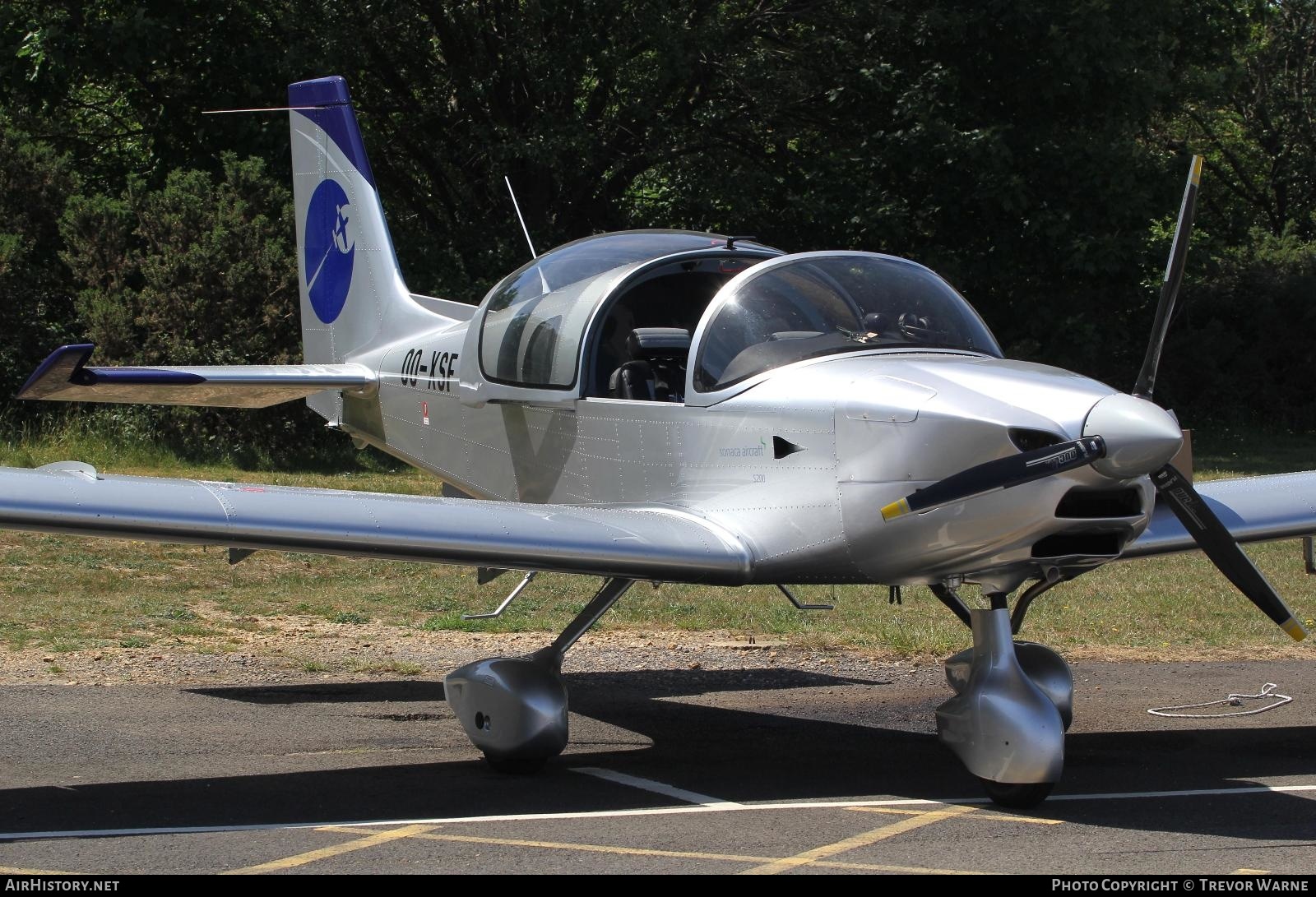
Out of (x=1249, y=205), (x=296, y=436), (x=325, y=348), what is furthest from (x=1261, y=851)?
(x=1249, y=205)

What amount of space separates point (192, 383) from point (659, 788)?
4.18 metres

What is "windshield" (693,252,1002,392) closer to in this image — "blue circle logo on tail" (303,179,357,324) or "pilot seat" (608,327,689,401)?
"pilot seat" (608,327,689,401)

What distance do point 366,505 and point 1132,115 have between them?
23.2 metres

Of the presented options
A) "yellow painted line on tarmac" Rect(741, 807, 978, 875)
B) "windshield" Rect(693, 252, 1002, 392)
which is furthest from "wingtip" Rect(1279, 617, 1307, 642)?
"windshield" Rect(693, 252, 1002, 392)

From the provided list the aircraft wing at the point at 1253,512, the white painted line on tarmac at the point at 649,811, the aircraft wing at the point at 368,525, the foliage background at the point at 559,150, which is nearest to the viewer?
the white painted line on tarmac at the point at 649,811

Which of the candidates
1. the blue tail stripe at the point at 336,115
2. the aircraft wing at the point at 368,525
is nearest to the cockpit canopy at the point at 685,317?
the aircraft wing at the point at 368,525

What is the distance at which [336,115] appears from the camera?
11.5 m

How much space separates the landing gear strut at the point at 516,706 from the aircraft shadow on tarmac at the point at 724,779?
14 cm

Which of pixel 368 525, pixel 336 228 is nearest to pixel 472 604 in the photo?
pixel 336 228

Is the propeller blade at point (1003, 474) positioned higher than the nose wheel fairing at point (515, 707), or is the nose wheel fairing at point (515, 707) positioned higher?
the propeller blade at point (1003, 474)

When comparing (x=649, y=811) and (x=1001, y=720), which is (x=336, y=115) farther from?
(x=1001, y=720)

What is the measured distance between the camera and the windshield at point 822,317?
6.85 meters

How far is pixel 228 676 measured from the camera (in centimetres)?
959

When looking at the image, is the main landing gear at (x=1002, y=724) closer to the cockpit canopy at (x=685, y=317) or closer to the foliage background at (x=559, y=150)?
the cockpit canopy at (x=685, y=317)
